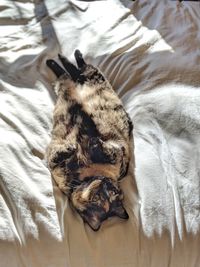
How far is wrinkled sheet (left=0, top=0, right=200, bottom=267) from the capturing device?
112 cm

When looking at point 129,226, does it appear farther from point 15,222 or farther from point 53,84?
point 53,84

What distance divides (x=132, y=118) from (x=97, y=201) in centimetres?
37

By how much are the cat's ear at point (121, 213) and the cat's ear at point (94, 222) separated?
56 mm

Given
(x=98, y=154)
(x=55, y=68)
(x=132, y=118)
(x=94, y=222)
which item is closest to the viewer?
(x=94, y=222)

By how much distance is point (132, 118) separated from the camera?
1.42 metres

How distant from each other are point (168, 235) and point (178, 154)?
28cm

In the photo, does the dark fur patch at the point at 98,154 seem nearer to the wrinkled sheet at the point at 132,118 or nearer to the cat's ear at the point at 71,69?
the wrinkled sheet at the point at 132,118

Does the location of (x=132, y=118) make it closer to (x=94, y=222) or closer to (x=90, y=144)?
(x=90, y=144)

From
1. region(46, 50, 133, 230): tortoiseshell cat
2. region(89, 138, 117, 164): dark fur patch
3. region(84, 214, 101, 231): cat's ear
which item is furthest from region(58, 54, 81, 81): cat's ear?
region(84, 214, 101, 231): cat's ear

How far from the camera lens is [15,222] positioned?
1140mm

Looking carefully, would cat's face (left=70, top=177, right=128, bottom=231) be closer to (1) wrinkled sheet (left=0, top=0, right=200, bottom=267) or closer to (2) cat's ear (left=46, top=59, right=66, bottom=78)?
(1) wrinkled sheet (left=0, top=0, right=200, bottom=267)

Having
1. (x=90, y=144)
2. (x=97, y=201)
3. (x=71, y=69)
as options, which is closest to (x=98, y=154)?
(x=90, y=144)

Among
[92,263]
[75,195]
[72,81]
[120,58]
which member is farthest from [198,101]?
[92,263]

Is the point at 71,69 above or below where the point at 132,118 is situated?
above
